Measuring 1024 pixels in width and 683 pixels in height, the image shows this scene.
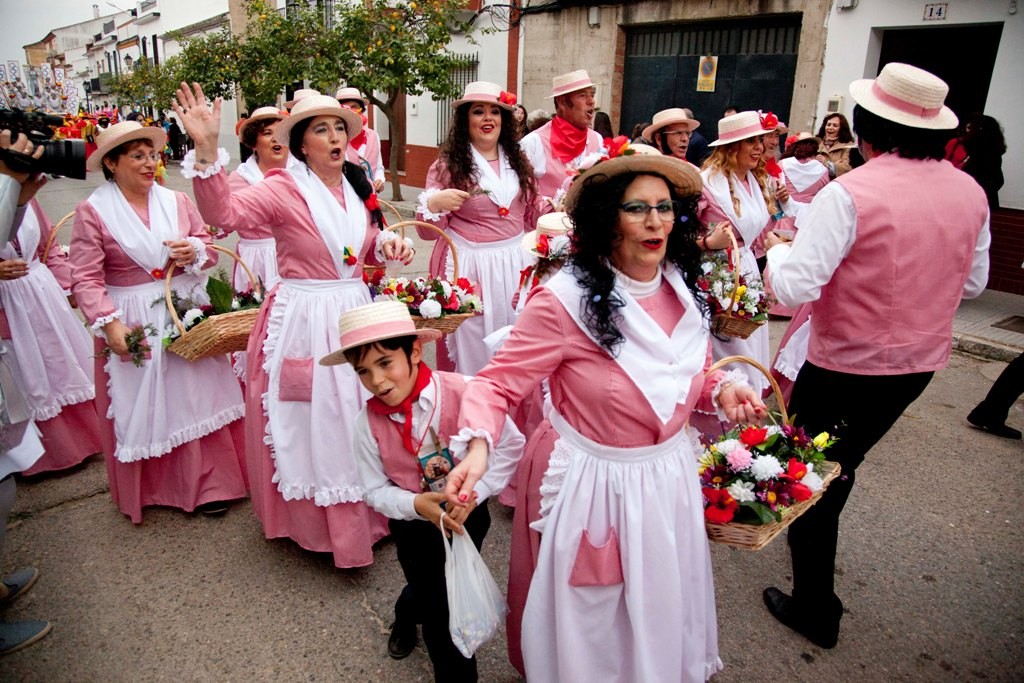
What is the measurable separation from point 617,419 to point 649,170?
77 centimetres

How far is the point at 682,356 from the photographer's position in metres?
2.18

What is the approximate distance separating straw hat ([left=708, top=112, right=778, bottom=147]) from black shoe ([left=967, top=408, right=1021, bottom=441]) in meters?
2.79

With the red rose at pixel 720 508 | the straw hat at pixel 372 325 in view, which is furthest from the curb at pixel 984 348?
the straw hat at pixel 372 325

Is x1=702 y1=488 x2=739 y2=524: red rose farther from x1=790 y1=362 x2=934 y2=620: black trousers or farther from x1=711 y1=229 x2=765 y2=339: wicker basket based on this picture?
x1=711 y1=229 x2=765 y2=339: wicker basket

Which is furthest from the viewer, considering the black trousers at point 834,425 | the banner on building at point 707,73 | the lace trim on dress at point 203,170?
the banner on building at point 707,73

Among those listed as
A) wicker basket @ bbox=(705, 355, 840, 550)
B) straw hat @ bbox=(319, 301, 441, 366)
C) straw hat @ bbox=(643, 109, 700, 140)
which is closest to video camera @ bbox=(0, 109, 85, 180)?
straw hat @ bbox=(319, 301, 441, 366)

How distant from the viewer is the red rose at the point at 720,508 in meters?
2.26

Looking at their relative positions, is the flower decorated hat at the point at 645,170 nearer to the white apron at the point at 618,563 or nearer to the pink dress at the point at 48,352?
the white apron at the point at 618,563

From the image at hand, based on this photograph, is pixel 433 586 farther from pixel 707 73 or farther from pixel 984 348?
pixel 707 73

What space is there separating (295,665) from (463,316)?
1794 millimetres

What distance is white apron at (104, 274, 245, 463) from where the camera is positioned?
12.4ft

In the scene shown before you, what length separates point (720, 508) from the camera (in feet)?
7.50

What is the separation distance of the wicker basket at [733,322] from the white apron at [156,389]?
2.78 m

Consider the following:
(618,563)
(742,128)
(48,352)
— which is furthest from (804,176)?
(48,352)
